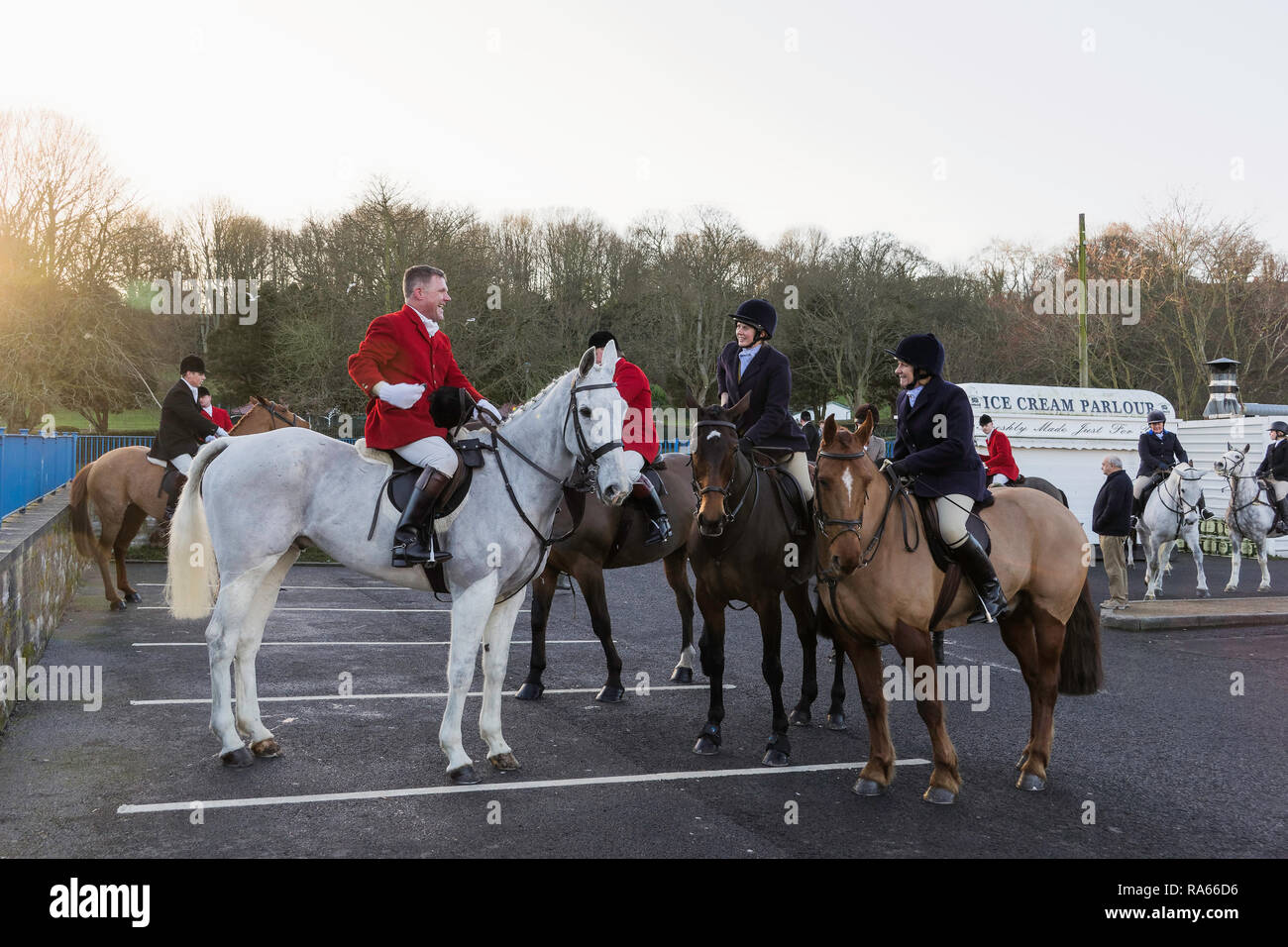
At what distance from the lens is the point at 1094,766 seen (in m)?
5.92

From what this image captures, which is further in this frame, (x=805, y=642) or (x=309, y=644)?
(x=309, y=644)

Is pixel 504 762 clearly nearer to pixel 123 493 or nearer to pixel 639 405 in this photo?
pixel 639 405

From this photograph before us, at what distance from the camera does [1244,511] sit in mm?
16203

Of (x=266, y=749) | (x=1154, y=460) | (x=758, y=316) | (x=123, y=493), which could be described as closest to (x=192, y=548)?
(x=266, y=749)

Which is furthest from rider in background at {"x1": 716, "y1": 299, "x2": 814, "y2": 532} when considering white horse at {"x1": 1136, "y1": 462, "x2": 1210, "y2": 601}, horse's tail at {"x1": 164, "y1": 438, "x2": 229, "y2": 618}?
white horse at {"x1": 1136, "y1": 462, "x2": 1210, "y2": 601}

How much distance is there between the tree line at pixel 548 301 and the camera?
29359mm

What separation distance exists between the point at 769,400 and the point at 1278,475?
574 inches

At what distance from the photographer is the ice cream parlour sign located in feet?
62.6

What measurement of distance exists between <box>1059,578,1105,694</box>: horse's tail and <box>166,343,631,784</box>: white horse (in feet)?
10.7

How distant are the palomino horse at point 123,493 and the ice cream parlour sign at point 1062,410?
12864 millimetres

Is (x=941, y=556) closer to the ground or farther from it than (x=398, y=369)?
closer to the ground

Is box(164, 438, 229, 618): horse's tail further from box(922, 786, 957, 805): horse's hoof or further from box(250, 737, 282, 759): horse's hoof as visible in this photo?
box(922, 786, 957, 805): horse's hoof

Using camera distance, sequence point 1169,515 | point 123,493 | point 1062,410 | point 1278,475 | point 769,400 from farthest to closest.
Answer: point 1062,410 < point 1278,475 < point 1169,515 < point 123,493 < point 769,400
